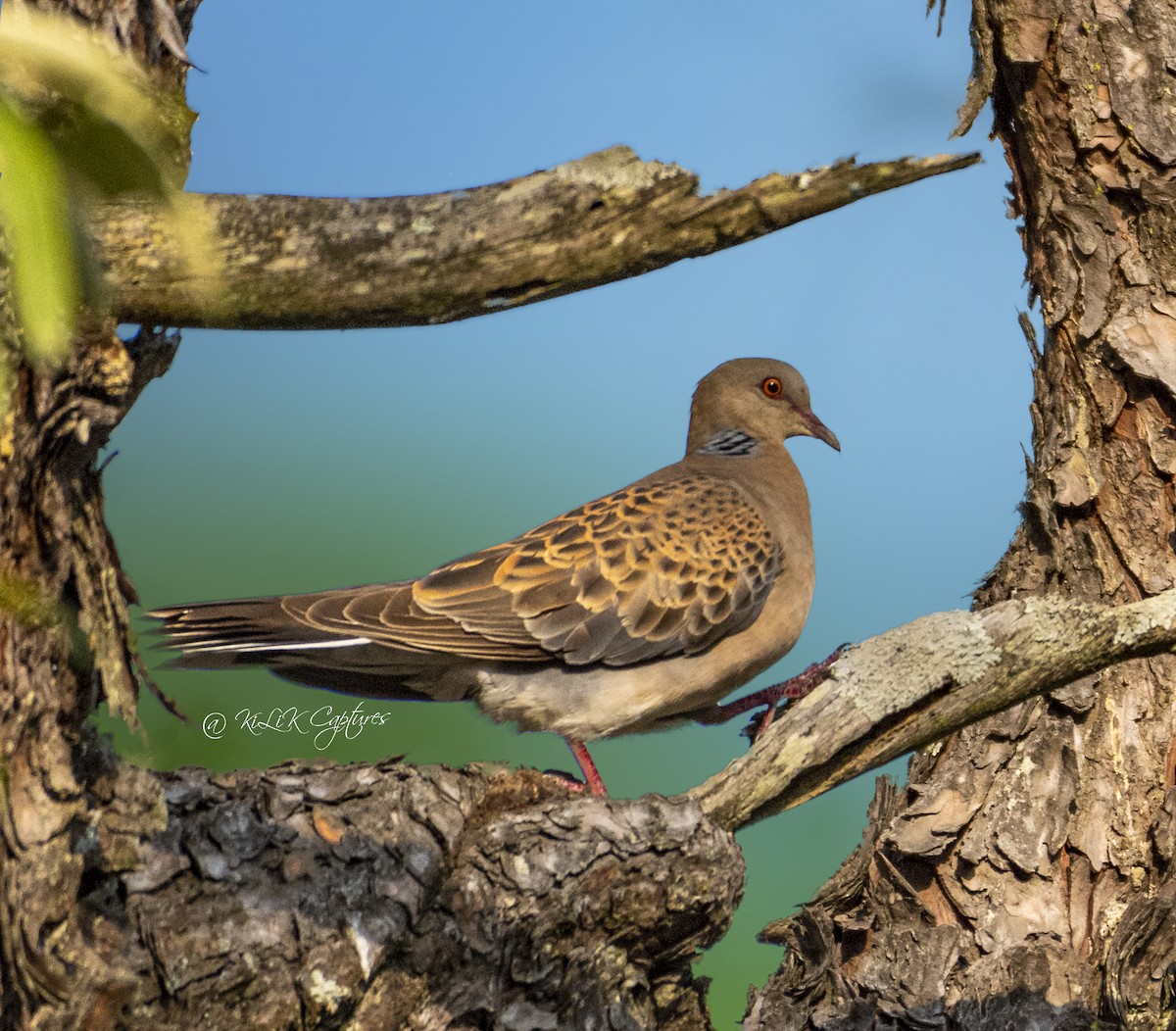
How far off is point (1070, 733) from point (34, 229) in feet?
8.70

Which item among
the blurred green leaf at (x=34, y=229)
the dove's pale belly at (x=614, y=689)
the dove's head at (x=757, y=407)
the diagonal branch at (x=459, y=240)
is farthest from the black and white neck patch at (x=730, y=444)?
the blurred green leaf at (x=34, y=229)

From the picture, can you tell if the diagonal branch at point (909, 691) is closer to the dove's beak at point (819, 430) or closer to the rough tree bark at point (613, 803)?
the rough tree bark at point (613, 803)

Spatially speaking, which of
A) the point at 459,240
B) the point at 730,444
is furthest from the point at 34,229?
the point at 730,444

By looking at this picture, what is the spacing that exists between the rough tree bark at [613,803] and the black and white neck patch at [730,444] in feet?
3.62

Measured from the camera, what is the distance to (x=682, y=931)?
2080mm

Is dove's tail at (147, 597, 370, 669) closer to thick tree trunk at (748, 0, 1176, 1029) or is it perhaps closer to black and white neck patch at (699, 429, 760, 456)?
thick tree trunk at (748, 0, 1176, 1029)

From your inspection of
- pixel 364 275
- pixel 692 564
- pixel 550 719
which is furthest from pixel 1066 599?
pixel 364 275

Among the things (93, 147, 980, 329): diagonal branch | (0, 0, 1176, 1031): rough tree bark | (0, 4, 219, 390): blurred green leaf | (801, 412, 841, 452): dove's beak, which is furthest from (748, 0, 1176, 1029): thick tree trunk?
(0, 4, 219, 390): blurred green leaf

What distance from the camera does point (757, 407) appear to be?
3.96 metres

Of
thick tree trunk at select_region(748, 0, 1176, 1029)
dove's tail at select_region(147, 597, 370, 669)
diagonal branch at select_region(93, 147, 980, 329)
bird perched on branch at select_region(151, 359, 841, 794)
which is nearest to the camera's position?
diagonal branch at select_region(93, 147, 980, 329)

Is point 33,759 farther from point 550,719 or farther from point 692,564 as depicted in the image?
point 692,564

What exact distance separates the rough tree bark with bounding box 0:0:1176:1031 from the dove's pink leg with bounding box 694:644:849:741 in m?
0.40

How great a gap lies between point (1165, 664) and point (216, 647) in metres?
2.12

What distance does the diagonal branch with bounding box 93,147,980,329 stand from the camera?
3.64 ft
